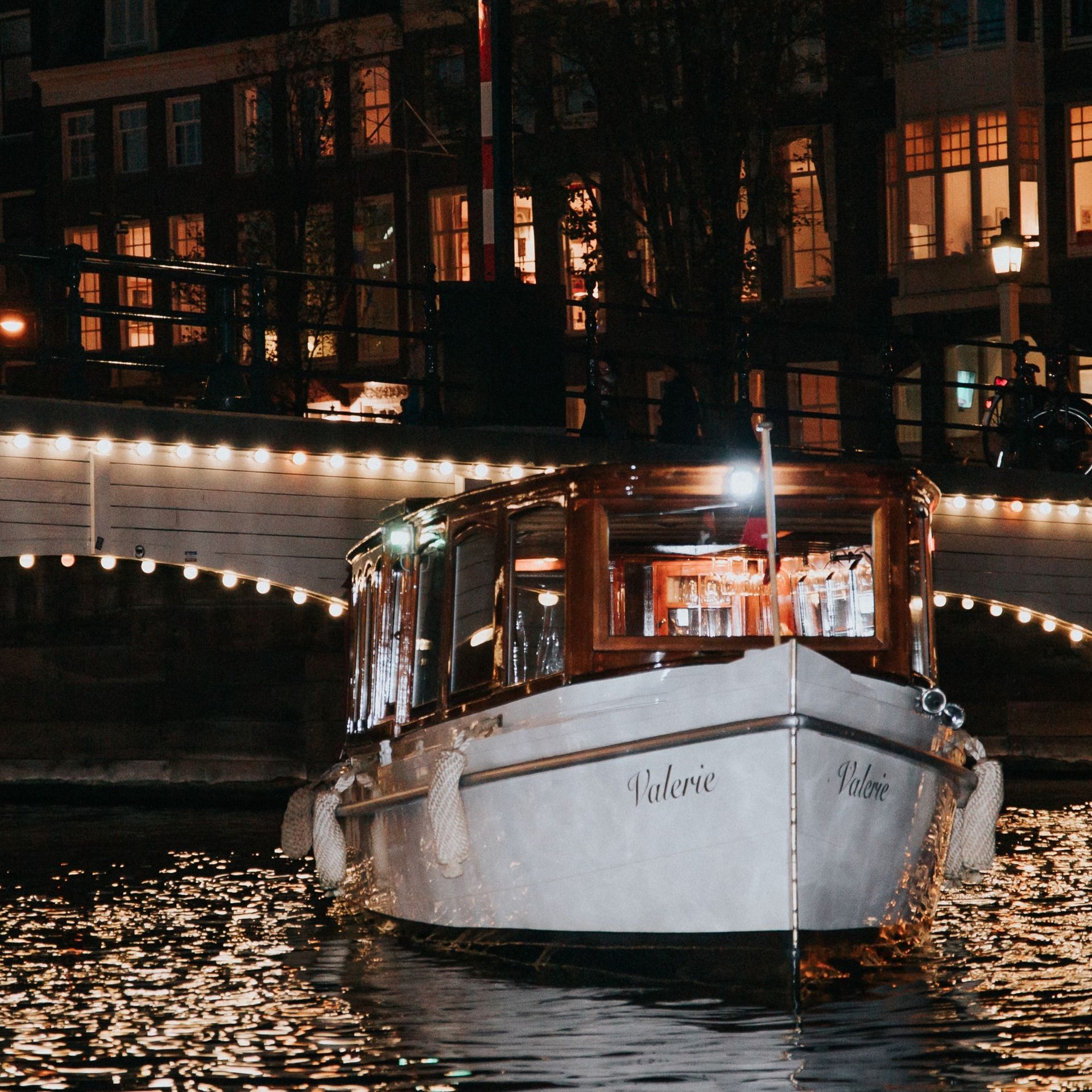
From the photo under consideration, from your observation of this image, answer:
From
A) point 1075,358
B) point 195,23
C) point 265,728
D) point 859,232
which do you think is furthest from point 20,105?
point 265,728

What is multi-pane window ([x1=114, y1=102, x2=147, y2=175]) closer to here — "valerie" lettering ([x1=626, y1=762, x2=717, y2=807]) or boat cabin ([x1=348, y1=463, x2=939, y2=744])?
boat cabin ([x1=348, y1=463, x2=939, y2=744])

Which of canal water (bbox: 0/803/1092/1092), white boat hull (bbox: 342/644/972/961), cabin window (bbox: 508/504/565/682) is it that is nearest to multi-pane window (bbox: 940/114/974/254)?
canal water (bbox: 0/803/1092/1092)

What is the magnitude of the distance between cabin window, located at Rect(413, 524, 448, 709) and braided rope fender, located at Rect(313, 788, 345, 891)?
1.61m

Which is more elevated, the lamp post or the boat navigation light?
the lamp post

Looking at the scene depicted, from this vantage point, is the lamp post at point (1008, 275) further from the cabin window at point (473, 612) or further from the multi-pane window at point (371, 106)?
the multi-pane window at point (371, 106)

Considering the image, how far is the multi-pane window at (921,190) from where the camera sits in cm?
3400

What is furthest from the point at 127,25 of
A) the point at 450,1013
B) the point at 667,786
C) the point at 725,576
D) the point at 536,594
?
the point at 450,1013

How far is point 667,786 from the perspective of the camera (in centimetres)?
998

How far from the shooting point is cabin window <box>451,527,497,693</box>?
448 inches

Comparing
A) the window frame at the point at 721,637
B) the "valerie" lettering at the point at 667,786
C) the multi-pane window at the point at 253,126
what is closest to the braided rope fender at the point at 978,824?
the window frame at the point at 721,637

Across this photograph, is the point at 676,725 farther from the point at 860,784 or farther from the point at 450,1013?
the point at 450,1013

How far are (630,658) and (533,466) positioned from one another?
23.0 feet

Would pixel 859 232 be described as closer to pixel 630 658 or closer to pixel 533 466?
pixel 533 466

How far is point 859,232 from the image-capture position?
3494 centimetres
